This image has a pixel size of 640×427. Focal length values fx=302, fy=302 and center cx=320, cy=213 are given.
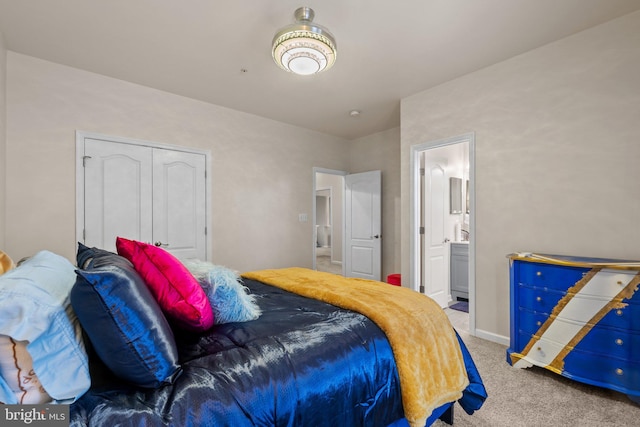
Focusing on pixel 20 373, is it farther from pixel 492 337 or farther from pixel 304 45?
pixel 492 337

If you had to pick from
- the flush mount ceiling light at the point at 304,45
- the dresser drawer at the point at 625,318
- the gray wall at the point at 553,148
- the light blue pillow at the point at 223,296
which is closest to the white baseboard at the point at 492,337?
the gray wall at the point at 553,148

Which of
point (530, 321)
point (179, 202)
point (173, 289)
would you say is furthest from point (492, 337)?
point (179, 202)

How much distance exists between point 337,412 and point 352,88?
3205 millimetres

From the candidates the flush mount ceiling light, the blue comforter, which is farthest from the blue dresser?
the flush mount ceiling light

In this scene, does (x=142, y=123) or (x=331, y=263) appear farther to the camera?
(x=331, y=263)

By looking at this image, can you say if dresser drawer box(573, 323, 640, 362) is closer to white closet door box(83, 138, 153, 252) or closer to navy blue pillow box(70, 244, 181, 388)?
navy blue pillow box(70, 244, 181, 388)

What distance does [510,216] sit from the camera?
2.92 metres

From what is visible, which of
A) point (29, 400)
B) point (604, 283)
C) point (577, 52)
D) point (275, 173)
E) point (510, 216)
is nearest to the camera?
point (29, 400)

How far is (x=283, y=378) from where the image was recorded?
1111 mm

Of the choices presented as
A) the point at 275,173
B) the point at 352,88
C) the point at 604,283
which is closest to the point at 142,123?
the point at 275,173

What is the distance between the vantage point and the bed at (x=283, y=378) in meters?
0.92

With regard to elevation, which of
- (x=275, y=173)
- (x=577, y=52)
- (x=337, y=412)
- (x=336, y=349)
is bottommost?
(x=337, y=412)

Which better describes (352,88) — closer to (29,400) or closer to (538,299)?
(538,299)

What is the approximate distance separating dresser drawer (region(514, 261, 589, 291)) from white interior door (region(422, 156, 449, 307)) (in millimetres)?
1461
